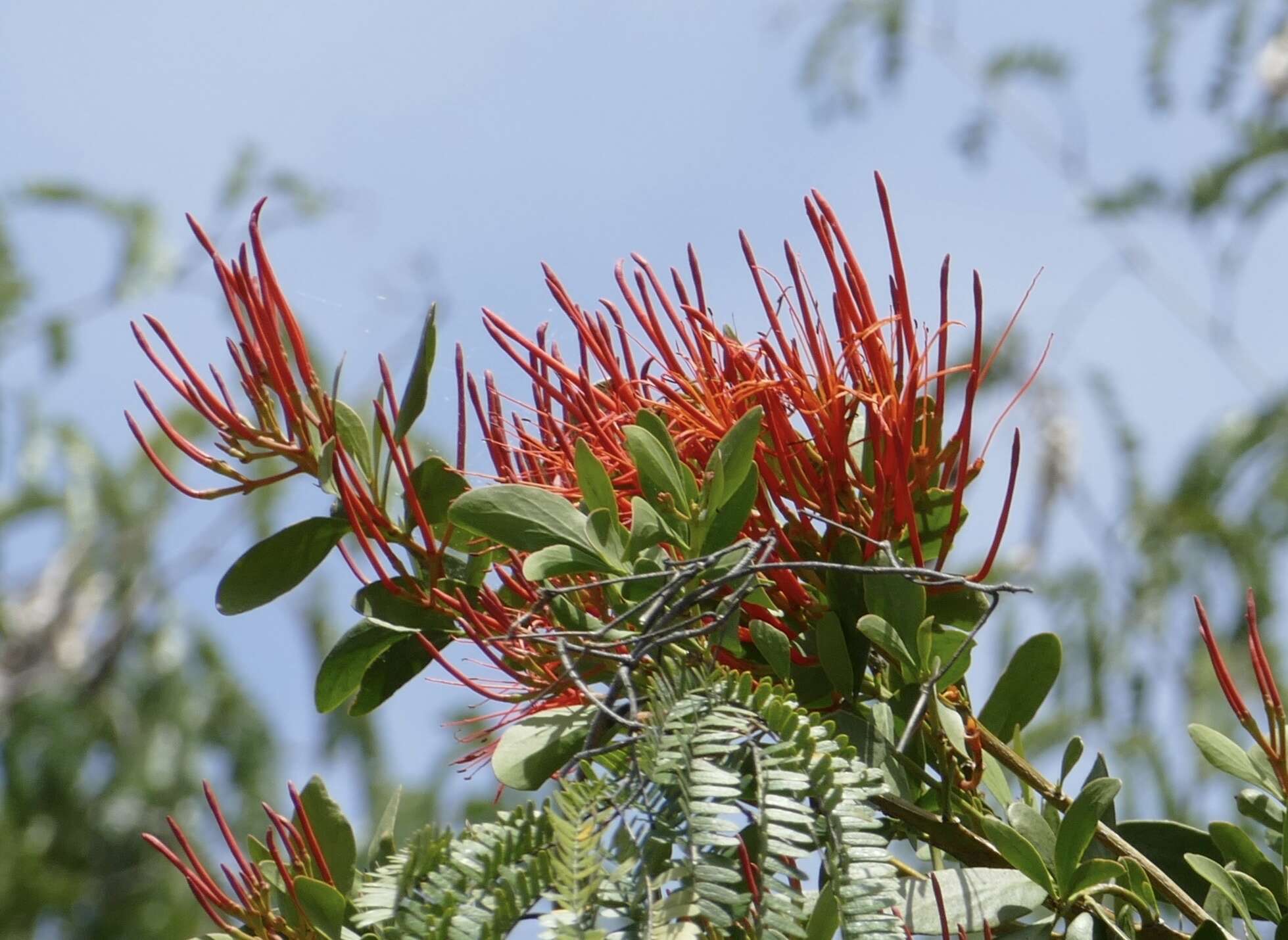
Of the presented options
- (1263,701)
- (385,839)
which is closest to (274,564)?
(385,839)

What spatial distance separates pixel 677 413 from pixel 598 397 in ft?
0.19

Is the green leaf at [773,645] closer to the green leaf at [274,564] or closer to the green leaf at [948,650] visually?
the green leaf at [948,650]

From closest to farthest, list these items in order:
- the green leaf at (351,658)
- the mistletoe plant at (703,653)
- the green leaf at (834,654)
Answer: the mistletoe plant at (703,653) < the green leaf at (834,654) < the green leaf at (351,658)

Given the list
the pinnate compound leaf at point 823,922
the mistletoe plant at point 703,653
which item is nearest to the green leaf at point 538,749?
the mistletoe plant at point 703,653

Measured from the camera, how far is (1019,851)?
75 centimetres

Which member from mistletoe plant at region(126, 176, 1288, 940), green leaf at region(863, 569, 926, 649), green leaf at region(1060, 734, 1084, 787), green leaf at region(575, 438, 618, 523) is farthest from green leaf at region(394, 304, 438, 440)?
green leaf at region(1060, 734, 1084, 787)

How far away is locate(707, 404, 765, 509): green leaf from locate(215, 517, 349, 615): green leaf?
30 centimetres

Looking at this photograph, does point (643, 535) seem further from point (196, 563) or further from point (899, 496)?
point (196, 563)

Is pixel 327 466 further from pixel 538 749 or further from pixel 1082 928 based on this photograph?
pixel 1082 928

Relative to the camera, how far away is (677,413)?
88cm

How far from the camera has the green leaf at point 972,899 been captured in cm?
73

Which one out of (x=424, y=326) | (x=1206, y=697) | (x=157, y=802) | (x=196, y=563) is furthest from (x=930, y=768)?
(x=157, y=802)

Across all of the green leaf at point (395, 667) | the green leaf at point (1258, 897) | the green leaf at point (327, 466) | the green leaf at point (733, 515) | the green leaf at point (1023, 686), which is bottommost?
the green leaf at point (1258, 897)

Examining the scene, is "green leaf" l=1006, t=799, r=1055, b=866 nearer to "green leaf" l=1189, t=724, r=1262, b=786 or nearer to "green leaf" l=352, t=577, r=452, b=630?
"green leaf" l=1189, t=724, r=1262, b=786
